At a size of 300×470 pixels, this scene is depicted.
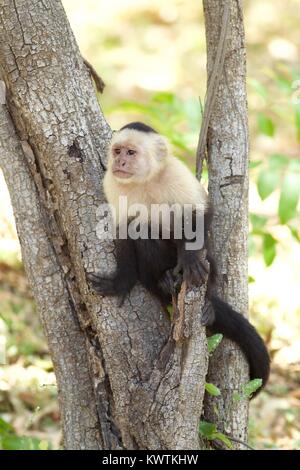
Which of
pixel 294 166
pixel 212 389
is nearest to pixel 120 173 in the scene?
pixel 212 389

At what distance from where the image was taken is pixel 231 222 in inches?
121

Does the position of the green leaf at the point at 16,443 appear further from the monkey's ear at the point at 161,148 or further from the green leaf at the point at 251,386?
the monkey's ear at the point at 161,148

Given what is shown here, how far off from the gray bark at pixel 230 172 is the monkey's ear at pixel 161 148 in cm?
22

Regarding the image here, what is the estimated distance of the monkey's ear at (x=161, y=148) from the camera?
318 centimetres

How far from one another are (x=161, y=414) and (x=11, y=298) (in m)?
2.81

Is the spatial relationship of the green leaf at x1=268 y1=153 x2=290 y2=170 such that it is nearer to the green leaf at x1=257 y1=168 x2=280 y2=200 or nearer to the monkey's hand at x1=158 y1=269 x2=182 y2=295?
the green leaf at x1=257 y1=168 x2=280 y2=200

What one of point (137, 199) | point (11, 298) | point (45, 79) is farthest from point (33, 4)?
point (11, 298)

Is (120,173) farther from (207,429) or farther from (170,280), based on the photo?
(207,429)

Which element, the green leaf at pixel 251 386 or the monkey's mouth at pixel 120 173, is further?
the monkey's mouth at pixel 120 173

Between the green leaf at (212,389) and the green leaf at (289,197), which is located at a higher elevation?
the green leaf at (289,197)

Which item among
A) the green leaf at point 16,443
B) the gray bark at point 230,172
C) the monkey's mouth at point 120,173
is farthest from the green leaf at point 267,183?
the green leaf at point 16,443

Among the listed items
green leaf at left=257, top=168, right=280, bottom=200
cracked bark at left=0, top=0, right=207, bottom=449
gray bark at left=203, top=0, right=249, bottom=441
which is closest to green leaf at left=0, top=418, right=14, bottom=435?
cracked bark at left=0, top=0, right=207, bottom=449

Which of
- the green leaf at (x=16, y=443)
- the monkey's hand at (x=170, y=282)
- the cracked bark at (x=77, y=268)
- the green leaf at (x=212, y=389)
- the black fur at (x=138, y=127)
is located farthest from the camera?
the green leaf at (x=16, y=443)
